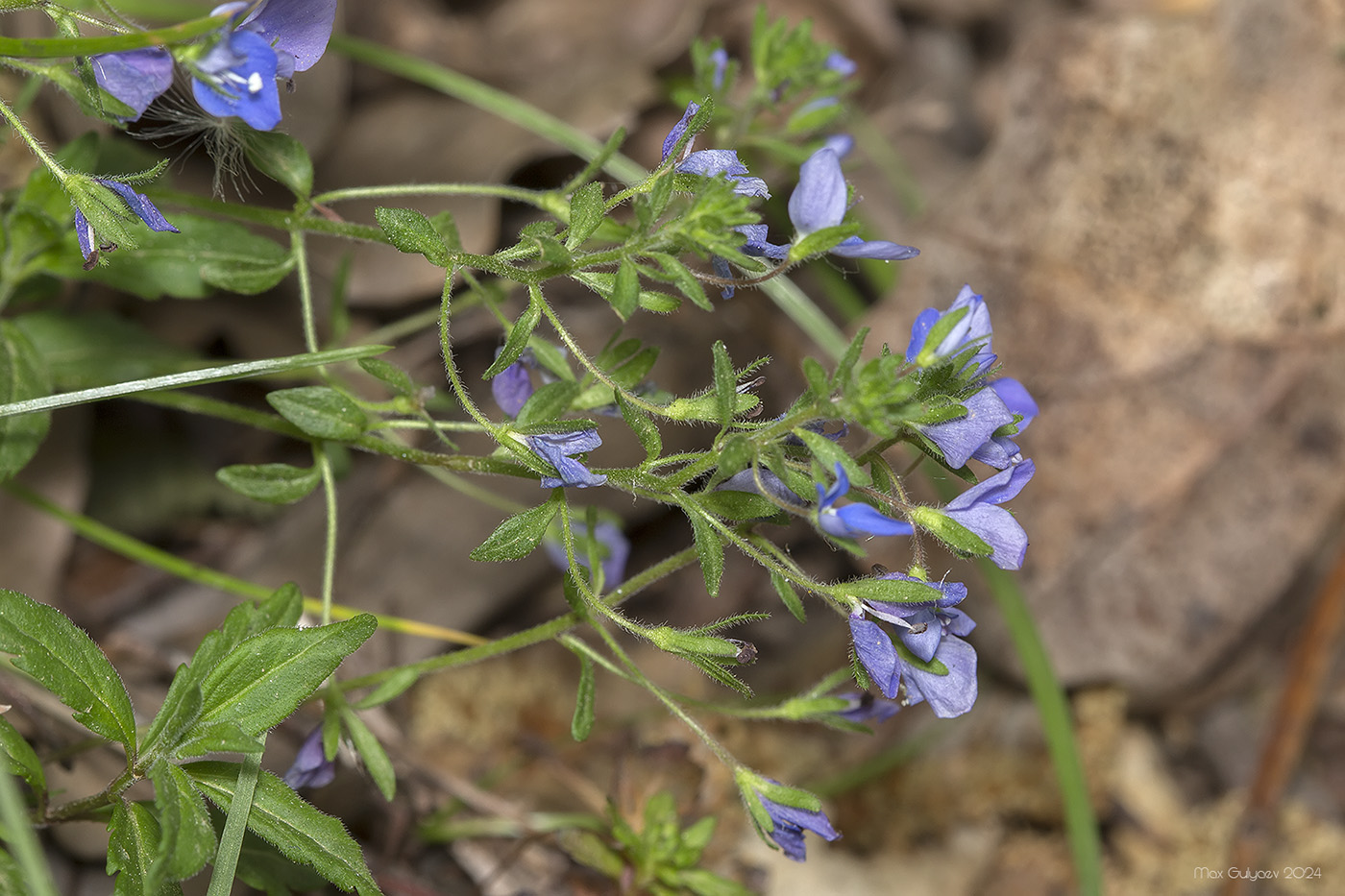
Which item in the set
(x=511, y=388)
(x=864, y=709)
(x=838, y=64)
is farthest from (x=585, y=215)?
(x=838, y=64)

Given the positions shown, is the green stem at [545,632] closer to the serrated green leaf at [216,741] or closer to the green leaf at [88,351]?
the serrated green leaf at [216,741]

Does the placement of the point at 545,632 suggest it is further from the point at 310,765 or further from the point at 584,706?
the point at 310,765

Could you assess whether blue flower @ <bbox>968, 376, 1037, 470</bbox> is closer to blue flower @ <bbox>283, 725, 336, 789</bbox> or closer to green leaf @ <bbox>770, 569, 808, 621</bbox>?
green leaf @ <bbox>770, 569, 808, 621</bbox>

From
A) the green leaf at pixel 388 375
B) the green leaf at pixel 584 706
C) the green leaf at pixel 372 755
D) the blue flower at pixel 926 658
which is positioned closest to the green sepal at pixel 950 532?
the blue flower at pixel 926 658

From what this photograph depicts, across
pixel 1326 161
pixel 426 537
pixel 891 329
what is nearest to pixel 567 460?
pixel 426 537

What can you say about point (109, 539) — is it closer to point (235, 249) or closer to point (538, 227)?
point (235, 249)

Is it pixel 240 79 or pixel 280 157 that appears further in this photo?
pixel 280 157
